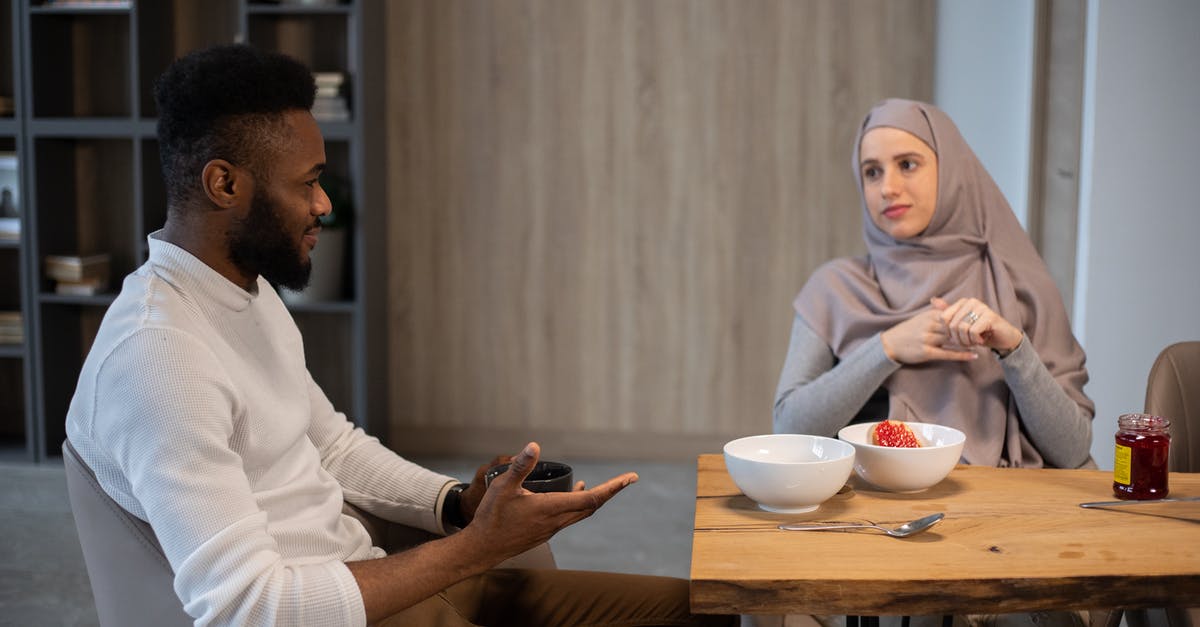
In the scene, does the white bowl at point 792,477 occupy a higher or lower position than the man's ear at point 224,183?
lower

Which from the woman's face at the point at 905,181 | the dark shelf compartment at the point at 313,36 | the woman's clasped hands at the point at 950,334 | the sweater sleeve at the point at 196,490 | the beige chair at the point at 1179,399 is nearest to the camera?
the sweater sleeve at the point at 196,490

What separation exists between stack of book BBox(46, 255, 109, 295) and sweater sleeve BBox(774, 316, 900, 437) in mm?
3056

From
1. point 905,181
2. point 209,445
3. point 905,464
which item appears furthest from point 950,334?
point 209,445

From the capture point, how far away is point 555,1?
14.2ft

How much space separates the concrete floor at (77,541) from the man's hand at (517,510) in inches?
71.6

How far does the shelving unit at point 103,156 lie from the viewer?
4.22 m

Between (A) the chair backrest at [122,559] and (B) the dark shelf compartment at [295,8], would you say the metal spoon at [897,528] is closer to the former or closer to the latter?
(A) the chair backrest at [122,559]

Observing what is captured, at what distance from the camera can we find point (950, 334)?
2041 mm

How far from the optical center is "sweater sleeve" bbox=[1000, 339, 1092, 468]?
2.02 meters

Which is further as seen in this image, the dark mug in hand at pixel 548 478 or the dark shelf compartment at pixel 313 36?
the dark shelf compartment at pixel 313 36

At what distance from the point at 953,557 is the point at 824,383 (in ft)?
2.71

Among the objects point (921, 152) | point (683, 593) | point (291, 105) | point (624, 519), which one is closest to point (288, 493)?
point (291, 105)

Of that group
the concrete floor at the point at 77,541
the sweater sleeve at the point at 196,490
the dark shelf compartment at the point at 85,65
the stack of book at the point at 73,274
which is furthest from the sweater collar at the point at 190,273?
the dark shelf compartment at the point at 85,65

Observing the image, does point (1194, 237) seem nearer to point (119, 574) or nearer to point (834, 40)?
point (834, 40)
